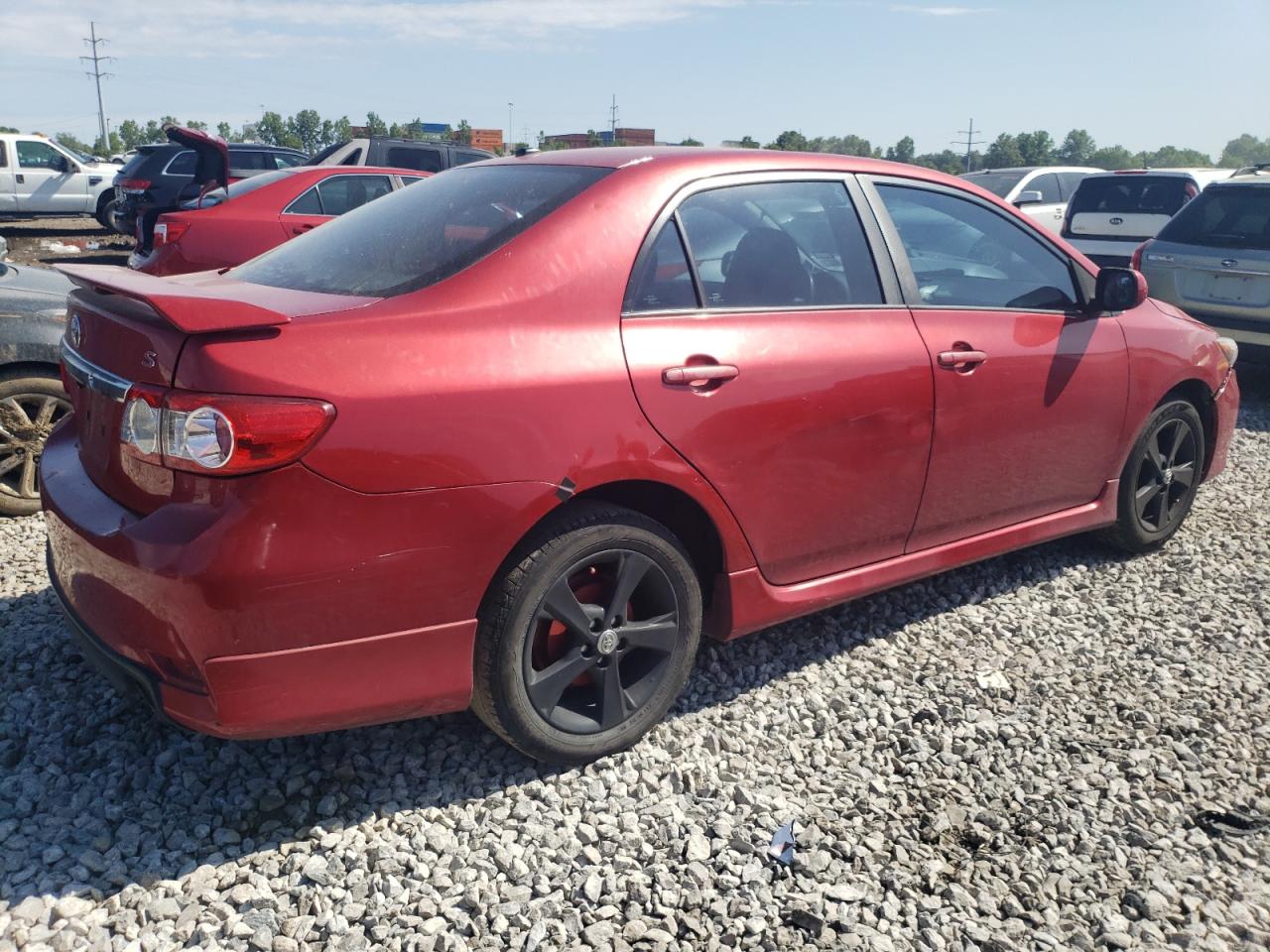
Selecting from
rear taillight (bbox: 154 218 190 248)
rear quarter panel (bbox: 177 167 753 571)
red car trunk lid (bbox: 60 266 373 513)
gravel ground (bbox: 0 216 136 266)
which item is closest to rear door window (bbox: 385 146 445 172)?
gravel ground (bbox: 0 216 136 266)

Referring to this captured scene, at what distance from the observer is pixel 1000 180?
15.8m

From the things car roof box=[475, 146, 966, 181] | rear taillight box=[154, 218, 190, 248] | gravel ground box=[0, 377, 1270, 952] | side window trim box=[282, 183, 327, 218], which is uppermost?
car roof box=[475, 146, 966, 181]

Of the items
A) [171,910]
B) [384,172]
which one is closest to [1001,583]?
[171,910]

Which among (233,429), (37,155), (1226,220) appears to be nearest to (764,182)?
(233,429)

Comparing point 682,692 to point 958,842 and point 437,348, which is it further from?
point 437,348

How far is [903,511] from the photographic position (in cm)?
361

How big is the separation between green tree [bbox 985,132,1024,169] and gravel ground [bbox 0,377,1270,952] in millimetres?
129851

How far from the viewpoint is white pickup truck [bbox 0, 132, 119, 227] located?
20984 millimetres

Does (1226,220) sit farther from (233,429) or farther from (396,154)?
(396,154)

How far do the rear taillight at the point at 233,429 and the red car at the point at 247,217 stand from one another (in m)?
6.02

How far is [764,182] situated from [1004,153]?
140m

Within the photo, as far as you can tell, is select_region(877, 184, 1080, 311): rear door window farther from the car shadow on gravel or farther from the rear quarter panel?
the car shadow on gravel

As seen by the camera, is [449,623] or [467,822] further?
[467,822]

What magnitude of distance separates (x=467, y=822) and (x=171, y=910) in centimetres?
72
